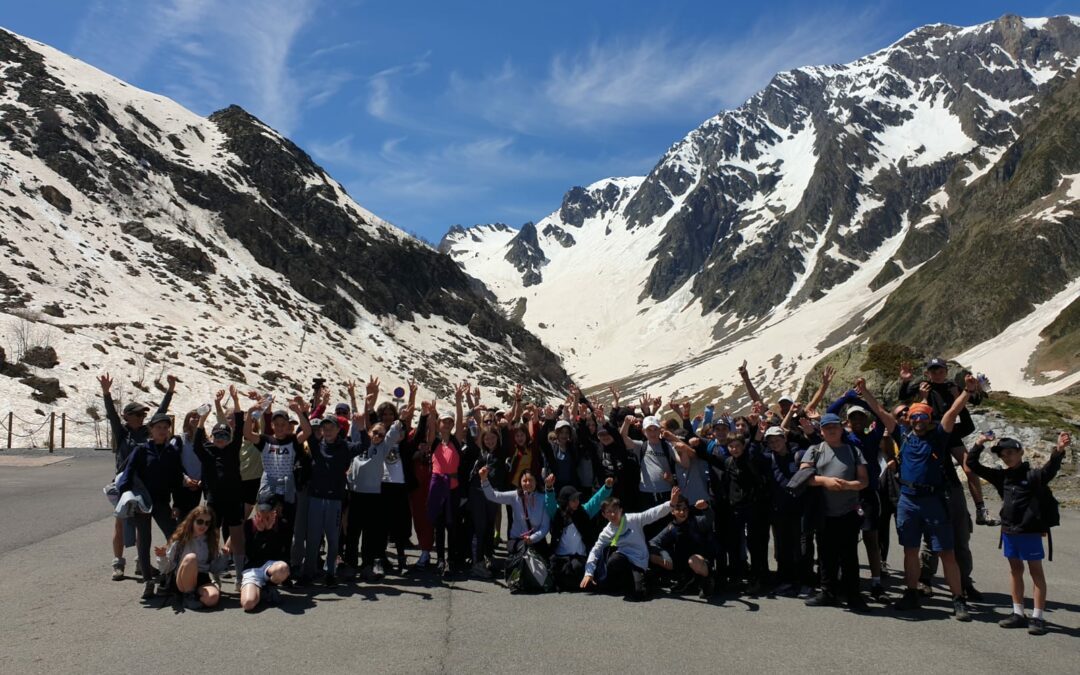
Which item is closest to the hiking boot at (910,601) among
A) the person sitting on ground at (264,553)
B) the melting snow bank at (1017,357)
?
the person sitting on ground at (264,553)

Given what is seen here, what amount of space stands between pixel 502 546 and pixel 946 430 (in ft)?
20.6

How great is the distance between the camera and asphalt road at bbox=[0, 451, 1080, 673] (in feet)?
19.4

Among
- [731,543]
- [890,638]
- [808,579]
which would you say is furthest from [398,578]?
[890,638]

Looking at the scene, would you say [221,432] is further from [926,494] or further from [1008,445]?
[1008,445]

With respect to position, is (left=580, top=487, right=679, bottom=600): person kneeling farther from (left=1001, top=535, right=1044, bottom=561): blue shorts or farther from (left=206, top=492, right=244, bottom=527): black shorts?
(left=206, top=492, right=244, bottom=527): black shorts

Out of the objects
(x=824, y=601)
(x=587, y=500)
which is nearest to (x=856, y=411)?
(x=824, y=601)

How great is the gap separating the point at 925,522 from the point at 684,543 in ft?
8.16

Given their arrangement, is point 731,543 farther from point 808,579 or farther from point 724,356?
point 724,356

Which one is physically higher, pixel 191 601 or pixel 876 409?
pixel 876 409

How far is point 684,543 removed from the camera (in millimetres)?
8414

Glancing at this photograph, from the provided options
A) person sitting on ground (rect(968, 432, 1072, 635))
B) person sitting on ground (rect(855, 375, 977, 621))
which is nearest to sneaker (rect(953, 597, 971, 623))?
person sitting on ground (rect(855, 375, 977, 621))

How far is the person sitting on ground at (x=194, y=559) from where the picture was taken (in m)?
7.30

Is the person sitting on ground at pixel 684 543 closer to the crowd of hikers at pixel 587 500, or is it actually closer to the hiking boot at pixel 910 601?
the crowd of hikers at pixel 587 500

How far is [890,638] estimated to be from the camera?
6613 millimetres
